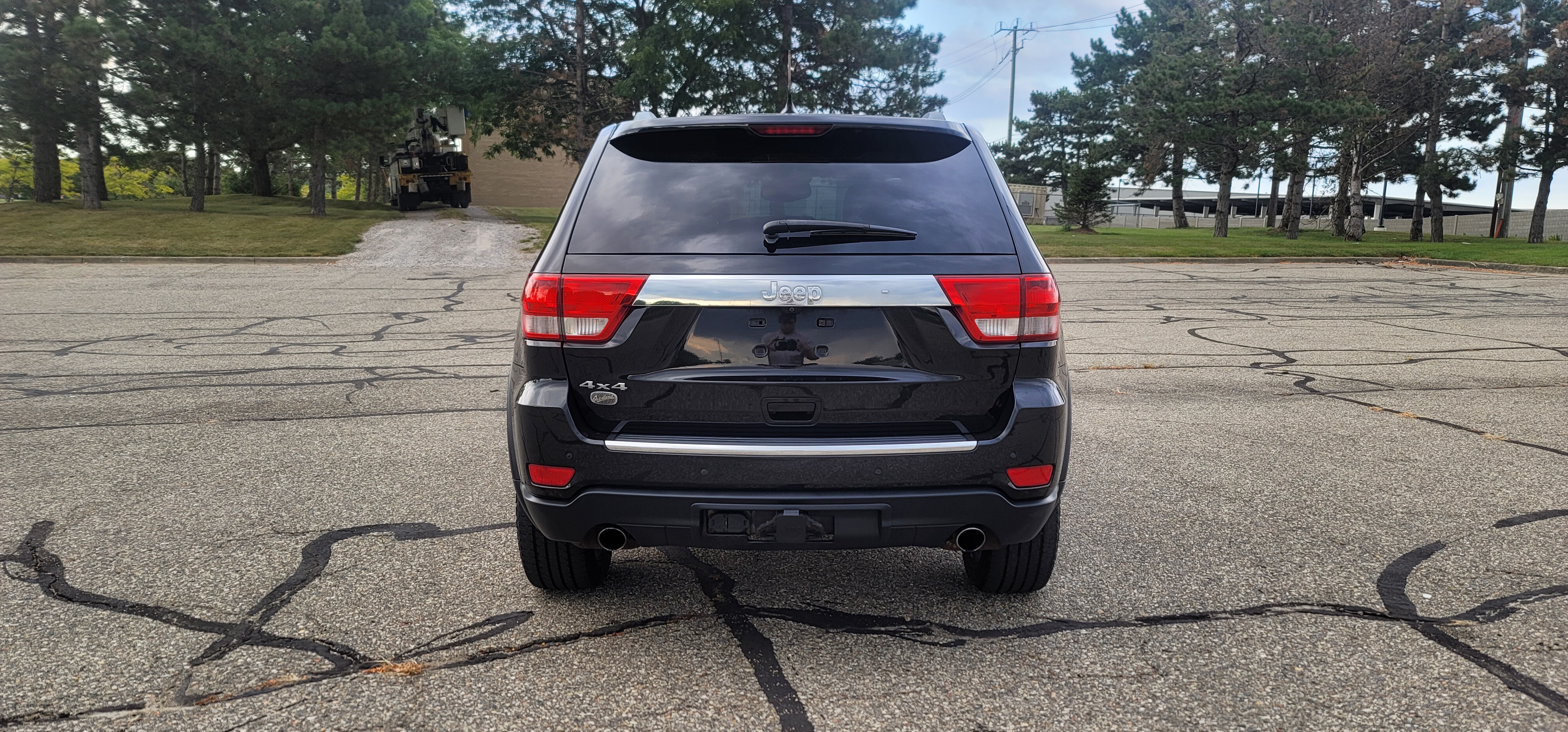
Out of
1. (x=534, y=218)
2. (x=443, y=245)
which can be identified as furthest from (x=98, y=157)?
(x=443, y=245)

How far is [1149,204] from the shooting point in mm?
96562

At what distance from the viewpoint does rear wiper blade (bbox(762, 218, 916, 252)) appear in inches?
118

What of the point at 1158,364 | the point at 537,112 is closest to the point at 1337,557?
the point at 1158,364

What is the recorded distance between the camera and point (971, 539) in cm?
302

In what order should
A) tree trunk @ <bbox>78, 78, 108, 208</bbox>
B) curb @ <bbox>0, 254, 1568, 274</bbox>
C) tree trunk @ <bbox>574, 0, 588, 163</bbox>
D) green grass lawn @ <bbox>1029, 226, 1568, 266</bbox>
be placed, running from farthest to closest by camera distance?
tree trunk @ <bbox>574, 0, 588, 163</bbox> < tree trunk @ <bbox>78, 78, 108, 208</bbox> < green grass lawn @ <bbox>1029, 226, 1568, 266</bbox> < curb @ <bbox>0, 254, 1568, 274</bbox>

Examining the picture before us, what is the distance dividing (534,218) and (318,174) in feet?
22.9

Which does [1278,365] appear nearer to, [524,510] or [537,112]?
[524,510]

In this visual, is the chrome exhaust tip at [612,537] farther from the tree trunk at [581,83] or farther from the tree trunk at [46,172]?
the tree trunk at [46,172]

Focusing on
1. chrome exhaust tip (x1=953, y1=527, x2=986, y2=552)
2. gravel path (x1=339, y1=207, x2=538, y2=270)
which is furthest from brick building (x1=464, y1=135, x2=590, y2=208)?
chrome exhaust tip (x1=953, y1=527, x2=986, y2=552)

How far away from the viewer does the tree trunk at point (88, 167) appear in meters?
29.9

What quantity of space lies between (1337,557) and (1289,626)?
887 mm

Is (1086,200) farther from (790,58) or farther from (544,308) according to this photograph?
(544,308)

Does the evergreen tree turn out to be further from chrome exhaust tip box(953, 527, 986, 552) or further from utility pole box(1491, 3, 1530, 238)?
chrome exhaust tip box(953, 527, 986, 552)

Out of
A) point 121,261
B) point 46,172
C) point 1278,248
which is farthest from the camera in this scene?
point 46,172
